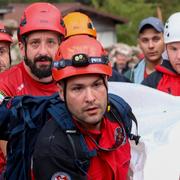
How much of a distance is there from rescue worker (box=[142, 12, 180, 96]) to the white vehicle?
0.68 meters

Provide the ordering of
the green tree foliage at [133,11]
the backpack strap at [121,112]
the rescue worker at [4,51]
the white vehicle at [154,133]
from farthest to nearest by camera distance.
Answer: the green tree foliage at [133,11] < the rescue worker at [4,51] < the white vehicle at [154,133] < the backpack strap at [121,112]

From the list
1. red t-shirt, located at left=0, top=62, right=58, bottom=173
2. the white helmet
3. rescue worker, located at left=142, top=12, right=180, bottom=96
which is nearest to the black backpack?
red t-shirt, located at left=0, top=62, right=58, bottom=173

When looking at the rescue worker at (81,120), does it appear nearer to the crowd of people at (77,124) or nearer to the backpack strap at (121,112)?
the crowd of people at (77,124)

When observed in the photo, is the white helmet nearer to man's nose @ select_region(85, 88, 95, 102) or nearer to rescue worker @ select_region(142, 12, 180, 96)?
rescue worker @ select_region(142, 12, 180, 96)

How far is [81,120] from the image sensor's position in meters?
3.46

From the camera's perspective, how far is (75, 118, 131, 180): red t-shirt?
11.4ft

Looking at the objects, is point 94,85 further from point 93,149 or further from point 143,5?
point 143,5

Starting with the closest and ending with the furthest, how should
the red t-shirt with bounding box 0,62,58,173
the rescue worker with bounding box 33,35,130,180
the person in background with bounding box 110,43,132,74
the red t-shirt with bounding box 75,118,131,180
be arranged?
the rescue worker with bounding box 33,35,130,180, the red t-shirt with bounding box 75,118,131,180, the red t-shirt with bounding box 0,62,58,173, the person in background with bounding box 110,43,132,74

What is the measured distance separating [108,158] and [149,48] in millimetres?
3681

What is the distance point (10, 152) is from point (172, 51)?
245 centimetres

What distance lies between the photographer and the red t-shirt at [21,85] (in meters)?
4.63

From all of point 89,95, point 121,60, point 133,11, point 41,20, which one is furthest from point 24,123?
point 133,11

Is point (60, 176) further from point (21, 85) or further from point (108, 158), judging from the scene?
point (21, 85)

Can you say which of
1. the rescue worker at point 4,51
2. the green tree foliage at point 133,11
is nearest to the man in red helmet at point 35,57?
the rescue worker at point 4,51
